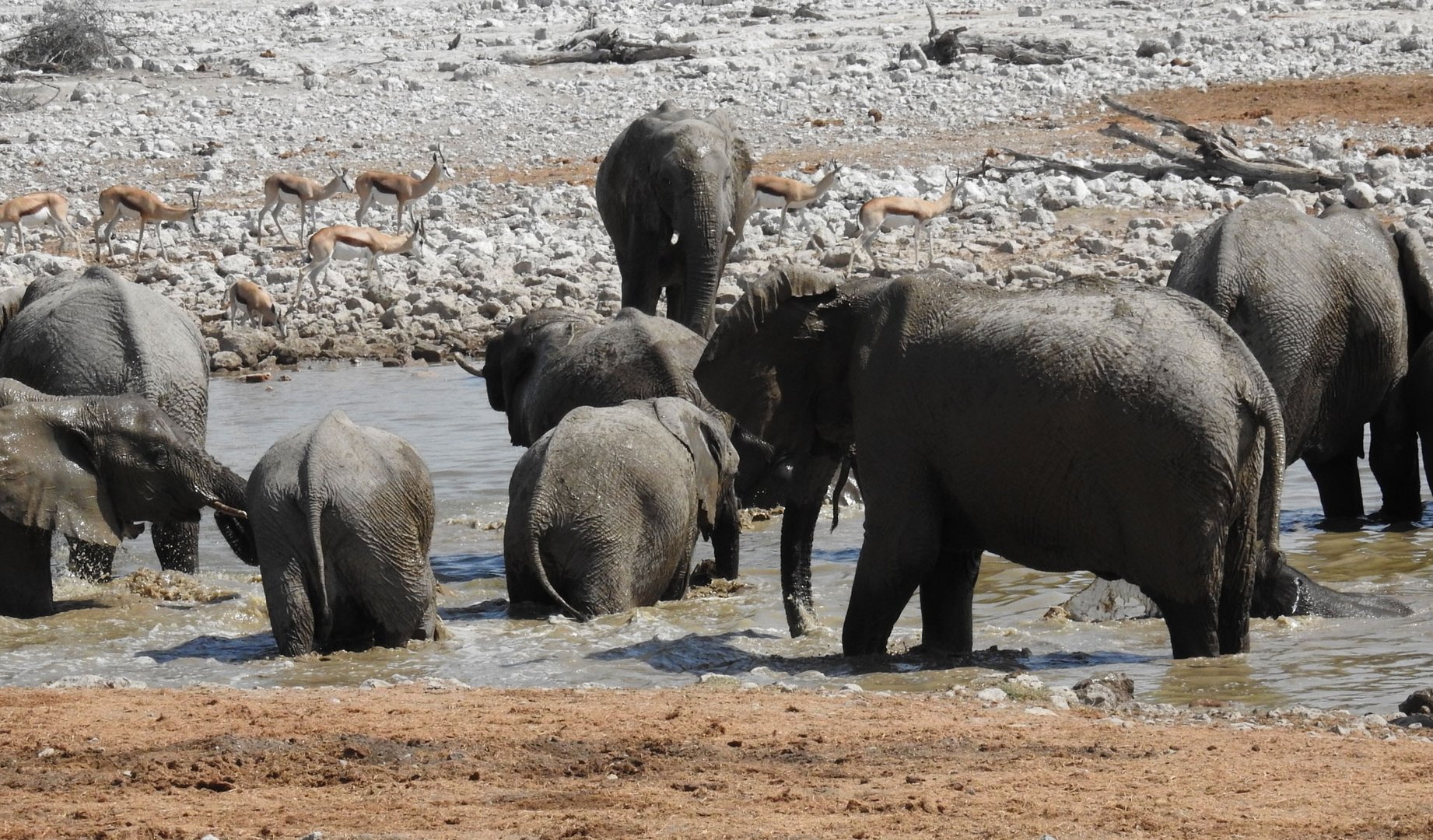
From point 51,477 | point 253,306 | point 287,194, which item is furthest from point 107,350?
point 287,194

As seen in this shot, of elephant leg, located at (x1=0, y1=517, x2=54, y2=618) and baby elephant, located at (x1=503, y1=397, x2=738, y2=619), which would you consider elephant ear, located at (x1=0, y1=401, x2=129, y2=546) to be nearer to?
elephant leg, located at (x1=0, y1=517, x2=54, y2=618)

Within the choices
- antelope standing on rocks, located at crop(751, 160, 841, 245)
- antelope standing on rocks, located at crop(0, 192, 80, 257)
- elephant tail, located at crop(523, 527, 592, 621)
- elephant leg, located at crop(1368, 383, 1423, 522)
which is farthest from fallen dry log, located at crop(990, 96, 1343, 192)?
elephant tail, located at crop(523, 527, 592, 621)

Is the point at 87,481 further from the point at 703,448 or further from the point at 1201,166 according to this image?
the point at 1201,166

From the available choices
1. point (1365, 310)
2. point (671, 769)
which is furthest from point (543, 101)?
point (671, 769)

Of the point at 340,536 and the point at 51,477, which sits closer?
the point at 340,536

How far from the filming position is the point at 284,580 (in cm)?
799

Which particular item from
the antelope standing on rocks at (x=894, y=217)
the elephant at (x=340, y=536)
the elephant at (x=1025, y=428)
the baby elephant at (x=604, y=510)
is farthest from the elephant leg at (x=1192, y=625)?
the antelope standing on rocks at (x=894, y=217)

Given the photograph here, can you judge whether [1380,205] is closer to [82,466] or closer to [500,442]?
[500,442]

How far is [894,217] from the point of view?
21.6m

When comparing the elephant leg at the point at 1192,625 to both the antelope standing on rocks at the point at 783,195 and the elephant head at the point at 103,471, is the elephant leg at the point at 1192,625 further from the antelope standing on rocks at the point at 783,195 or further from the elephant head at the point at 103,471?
the antelope standing on rocks at the point at 783,195

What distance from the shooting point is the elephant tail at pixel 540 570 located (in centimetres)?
871

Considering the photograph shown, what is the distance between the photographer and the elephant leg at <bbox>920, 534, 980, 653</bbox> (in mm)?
7777

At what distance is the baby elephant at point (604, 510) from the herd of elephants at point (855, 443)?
0.5 inches

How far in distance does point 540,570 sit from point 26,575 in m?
2.28
